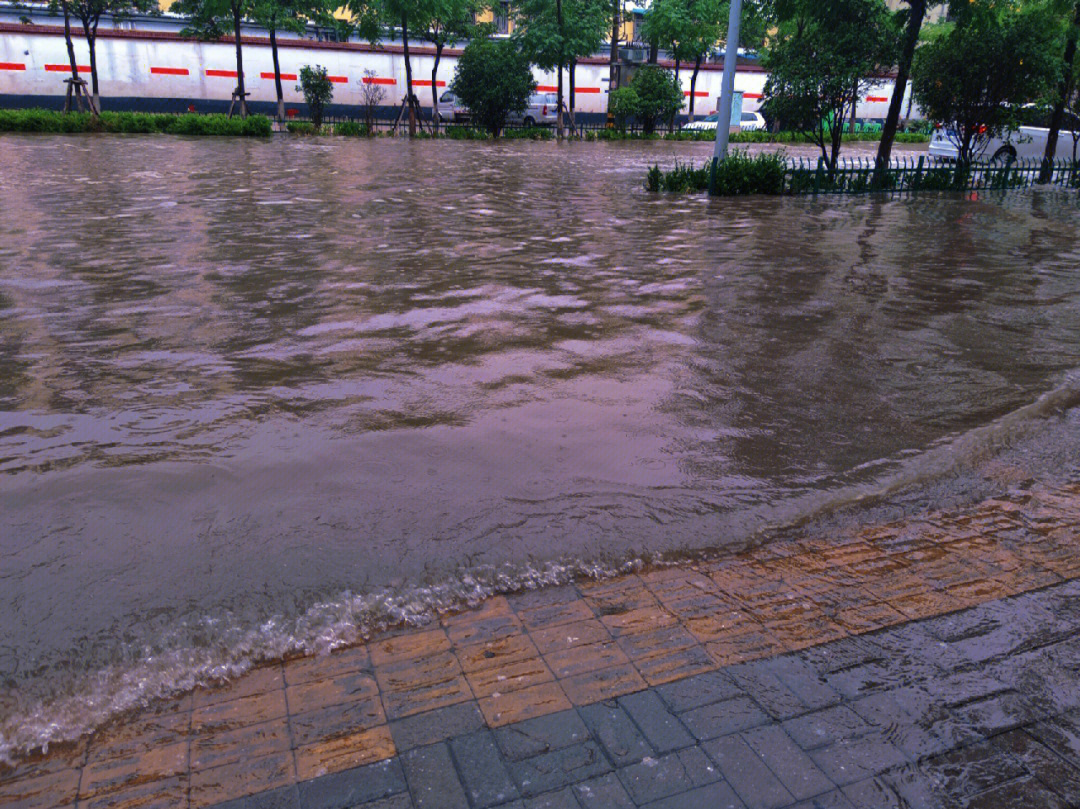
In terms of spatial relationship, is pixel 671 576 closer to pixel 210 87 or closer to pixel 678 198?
pixel 678 198

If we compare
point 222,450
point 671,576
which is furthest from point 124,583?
point 671,576

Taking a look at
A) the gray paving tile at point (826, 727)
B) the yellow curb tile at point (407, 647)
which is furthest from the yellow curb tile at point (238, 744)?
the gray paving tile at point (826, 727)

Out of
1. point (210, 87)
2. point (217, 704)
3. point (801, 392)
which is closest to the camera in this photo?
point (217, 704)

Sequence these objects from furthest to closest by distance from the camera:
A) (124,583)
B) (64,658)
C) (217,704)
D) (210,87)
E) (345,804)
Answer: (210,87)
(124,583)
(64,658)
(217,704)
(345,804)

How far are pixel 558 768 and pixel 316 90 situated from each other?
37513mm

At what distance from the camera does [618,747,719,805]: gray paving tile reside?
7.68ft

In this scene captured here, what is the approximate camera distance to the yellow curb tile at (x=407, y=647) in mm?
2965

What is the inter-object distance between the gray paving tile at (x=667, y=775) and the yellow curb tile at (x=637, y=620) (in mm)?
670

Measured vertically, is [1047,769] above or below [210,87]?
below

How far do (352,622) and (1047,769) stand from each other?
2.31m

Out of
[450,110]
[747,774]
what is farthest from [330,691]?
[450,110]

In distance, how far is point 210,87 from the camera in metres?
38.6

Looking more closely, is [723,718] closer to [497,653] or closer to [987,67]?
[497,653]

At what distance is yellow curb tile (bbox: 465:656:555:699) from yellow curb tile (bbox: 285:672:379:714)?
1.10 ft
